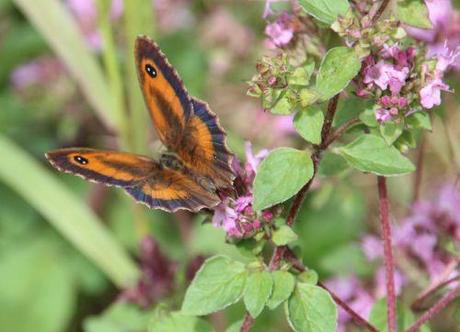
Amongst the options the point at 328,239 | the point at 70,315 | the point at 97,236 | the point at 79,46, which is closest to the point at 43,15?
the point at 79,46

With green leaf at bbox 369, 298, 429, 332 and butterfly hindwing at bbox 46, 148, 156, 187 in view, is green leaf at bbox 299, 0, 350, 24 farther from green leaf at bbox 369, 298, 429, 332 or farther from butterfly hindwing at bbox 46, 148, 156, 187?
green leaf at bbox 369, 298, 429, 332

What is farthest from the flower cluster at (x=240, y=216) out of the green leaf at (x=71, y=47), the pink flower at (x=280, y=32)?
the green leaf at (x=71, y=47)

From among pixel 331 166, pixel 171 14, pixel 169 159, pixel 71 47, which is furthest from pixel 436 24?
pixel 171 14

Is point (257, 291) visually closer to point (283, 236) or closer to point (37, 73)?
point (283, 236)

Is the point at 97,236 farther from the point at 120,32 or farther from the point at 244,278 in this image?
A: the point at 244,278

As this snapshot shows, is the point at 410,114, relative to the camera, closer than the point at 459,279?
Yes

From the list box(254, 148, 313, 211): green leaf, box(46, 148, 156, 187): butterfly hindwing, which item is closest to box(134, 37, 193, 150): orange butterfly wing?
box(46, 148, 156, 187): butterfly hindwing
